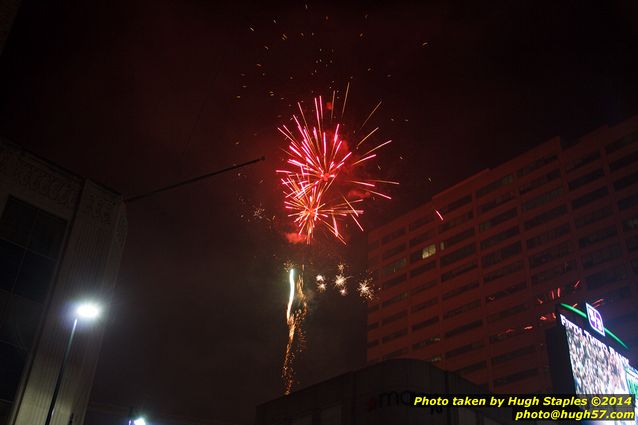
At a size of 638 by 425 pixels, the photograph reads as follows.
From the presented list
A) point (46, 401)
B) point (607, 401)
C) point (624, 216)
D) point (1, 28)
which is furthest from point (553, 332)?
point (624, 216)

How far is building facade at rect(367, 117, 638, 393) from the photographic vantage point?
374 feet

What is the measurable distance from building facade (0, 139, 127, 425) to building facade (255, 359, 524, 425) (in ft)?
56.1

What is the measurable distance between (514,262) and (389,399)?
98.7 metres

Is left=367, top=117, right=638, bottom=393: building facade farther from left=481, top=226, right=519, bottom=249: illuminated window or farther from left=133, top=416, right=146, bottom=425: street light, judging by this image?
left=133, top=416, right=146, bottom=425: street light

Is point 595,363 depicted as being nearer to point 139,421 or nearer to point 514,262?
point 139,421

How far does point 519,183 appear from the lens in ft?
445

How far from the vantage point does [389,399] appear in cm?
3788

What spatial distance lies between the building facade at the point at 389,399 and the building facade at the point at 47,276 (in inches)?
673

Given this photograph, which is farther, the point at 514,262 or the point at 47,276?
the point at 514,262

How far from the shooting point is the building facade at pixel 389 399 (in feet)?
123

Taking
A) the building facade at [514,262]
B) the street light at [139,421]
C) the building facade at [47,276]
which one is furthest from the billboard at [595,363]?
the building facade at [514,262]

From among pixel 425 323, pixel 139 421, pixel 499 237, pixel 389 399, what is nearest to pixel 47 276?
pixel 139 421

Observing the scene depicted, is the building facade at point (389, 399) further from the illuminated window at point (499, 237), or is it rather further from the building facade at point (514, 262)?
the illuminated window at point (499, 237)

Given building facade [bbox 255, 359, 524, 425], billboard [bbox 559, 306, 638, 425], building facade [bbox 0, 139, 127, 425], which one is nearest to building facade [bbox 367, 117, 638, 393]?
billboard [bbox 559, 306, 638, 425]
